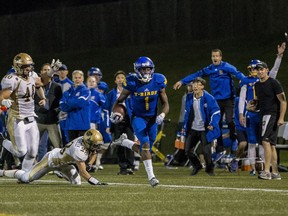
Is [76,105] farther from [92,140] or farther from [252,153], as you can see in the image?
[92,140]

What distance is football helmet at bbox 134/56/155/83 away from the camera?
43.2 ft

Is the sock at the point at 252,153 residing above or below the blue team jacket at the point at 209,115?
below

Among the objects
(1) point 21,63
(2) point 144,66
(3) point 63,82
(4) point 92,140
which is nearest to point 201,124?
(3) point 63,82

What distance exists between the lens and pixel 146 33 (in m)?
A: 37.8

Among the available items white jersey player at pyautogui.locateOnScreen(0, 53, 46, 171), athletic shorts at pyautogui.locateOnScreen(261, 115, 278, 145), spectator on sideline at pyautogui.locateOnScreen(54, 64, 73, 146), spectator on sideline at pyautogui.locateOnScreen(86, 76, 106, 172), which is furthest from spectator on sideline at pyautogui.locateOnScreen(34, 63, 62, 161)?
athletic shorts at pyautogui.locateOnScreen(261, 115, 278, 145)

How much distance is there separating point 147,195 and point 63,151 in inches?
90.8

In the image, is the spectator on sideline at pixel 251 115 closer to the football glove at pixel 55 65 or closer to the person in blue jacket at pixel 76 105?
the person in blue jacket at pixel 76 105

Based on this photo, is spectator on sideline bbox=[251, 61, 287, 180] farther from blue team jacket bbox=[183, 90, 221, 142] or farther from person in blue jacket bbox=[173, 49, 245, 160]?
person in blue jacket bbox=[173, 49, 245, 160]

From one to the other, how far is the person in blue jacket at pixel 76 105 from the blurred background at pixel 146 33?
12019mm

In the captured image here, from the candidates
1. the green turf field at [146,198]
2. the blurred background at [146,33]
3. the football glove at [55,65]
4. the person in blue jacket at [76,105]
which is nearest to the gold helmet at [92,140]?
the green turf field at [146,198]

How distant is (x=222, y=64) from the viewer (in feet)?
59.3

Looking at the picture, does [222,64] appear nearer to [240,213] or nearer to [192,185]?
[192,185]

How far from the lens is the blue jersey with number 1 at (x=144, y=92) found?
43.8ft

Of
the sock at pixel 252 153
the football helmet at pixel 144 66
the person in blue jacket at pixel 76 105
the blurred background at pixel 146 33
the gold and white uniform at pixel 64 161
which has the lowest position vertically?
the sock at pixel 252 153
